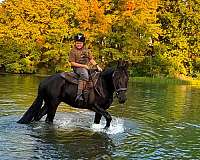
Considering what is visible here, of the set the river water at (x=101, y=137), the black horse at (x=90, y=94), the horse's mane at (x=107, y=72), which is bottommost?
the river water at (x=101, y=137)

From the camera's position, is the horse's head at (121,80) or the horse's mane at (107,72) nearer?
the horse's head at (121,80)

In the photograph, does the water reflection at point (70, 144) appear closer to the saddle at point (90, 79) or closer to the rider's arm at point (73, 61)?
the saddle at point (90, 79)

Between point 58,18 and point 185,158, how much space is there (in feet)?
147

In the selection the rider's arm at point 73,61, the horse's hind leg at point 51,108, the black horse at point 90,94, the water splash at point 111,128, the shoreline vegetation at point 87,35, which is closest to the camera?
the black horse at point 90,94

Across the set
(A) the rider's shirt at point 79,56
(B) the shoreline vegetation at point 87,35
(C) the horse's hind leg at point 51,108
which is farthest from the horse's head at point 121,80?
(B) the shoreline vegetation at point 87,35

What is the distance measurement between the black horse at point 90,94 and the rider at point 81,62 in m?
0.22

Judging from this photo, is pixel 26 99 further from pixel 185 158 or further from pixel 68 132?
pixel 185 158

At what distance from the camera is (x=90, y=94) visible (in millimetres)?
12836

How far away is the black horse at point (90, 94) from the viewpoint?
1230cm

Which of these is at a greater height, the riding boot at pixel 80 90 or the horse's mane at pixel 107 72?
the horse's mane at pixel 107 72

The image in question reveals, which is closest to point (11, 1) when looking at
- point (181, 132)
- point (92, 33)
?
A: point (92, 33)

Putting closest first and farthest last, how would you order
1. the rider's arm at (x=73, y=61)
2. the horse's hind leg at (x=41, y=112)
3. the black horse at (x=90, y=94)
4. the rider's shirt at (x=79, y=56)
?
1. the black horse at (x=90, y=94)
2. the rider's arm at (x=73, y=61)
3. the rider's shirt at (x=79, y=56)
4. the horse's hind leg at (x=41, y=112)

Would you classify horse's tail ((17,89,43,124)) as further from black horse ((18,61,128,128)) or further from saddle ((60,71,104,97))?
saddle ((60,71,104,97))

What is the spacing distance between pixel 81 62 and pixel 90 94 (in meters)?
1.10
